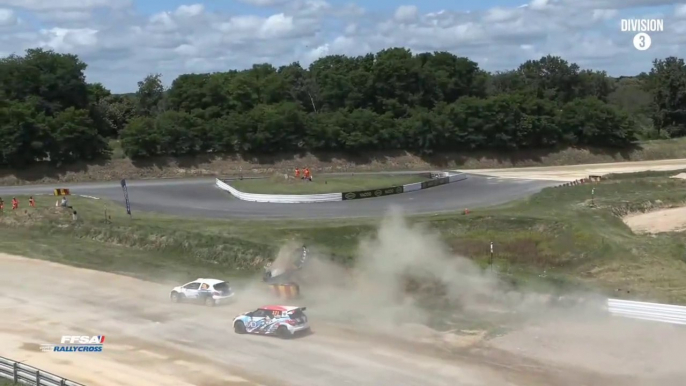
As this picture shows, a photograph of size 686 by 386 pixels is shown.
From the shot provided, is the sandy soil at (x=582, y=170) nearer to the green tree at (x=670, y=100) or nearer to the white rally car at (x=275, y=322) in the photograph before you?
the green tree at (x=670, y=100)

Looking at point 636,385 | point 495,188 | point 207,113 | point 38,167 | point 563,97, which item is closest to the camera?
point 636,385

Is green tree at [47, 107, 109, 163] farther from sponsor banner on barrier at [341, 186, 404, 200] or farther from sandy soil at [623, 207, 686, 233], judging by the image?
sandy soil at [623, 207, 686, 233]

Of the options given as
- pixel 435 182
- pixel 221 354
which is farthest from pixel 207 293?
Result: pixel 435 182

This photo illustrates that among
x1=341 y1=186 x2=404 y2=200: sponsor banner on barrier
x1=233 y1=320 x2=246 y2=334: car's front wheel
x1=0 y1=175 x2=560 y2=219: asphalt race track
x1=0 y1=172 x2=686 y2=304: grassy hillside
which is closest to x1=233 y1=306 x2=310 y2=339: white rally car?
x1=233 y1=320 x2=246 y2=334: car's front wheel

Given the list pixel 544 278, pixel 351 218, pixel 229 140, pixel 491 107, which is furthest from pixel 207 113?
pixel 544 278

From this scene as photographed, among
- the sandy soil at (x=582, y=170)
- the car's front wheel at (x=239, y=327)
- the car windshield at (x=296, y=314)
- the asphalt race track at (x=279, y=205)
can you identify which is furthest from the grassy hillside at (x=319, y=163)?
the car windshield at (x=296, y=314)

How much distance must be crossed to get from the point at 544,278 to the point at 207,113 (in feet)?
254

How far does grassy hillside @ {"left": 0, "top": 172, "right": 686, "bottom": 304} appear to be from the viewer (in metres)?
35.7

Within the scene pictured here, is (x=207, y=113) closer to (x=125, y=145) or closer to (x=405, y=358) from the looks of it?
(x=125, y=145)

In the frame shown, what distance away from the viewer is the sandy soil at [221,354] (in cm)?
2302

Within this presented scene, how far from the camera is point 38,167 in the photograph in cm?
9088

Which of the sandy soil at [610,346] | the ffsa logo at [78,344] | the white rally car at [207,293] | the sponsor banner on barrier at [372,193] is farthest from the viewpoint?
the sponsor banner on barrier at [372,193]

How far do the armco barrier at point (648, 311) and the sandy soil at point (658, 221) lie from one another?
70.9ft

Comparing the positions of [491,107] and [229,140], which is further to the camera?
[491,107]
